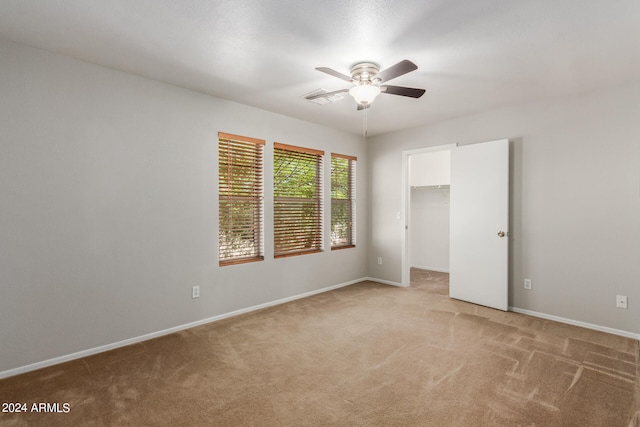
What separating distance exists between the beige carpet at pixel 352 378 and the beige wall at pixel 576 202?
0.38 m

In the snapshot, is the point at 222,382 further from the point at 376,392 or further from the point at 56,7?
the point at 56,7

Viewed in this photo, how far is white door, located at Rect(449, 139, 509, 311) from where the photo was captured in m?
3.99

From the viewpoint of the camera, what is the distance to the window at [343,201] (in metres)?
5.20

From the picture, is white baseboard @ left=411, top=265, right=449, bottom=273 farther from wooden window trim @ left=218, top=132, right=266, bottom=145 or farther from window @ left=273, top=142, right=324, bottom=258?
wooden window trim @ left=218, top=132, right=266, bottom=145

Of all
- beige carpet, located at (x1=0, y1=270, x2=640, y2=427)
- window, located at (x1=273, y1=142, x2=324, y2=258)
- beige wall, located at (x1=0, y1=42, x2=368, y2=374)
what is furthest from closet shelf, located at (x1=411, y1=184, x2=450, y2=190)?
beige wall, located at (x1=0, y1=42, x2=368, y2=374)

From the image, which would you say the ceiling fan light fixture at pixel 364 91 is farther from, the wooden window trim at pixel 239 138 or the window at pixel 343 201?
the window at pixel 343 201

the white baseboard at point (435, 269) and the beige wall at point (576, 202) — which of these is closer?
the beige wall at point (576, 202)

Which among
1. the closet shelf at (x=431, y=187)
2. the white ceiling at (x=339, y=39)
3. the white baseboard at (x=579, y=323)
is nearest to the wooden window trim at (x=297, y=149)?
the white ceiling at (x=339, y=39)

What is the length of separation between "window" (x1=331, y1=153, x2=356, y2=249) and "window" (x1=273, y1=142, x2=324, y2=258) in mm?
333

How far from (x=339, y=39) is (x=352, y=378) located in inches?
103

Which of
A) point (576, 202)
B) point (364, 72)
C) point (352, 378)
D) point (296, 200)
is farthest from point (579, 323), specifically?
point (296, 200)

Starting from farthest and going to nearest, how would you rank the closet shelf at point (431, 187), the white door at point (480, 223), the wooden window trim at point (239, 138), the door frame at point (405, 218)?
the closet shelf at point (431, 187) < the door frame at point (405, 218) < the white door at point (480, 223) < the wooden window trim at point (239, 138)

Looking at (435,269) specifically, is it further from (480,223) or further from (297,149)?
(297,149)

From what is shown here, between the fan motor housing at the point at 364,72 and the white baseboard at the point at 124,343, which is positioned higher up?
the fan motor housing at the point at 364,72
